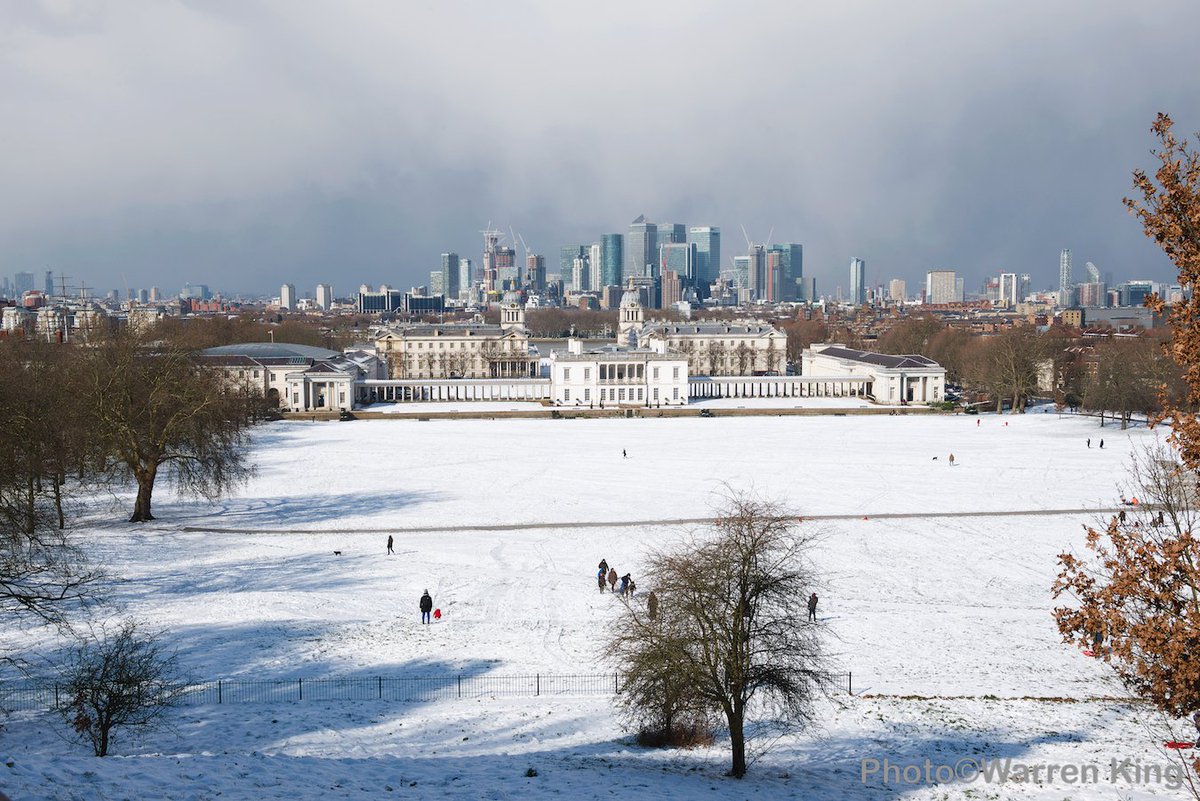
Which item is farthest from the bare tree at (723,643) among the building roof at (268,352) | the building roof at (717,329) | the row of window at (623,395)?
the building roof at (717,329)

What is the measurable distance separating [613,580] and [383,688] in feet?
25.4

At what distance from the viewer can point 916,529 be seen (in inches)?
1281

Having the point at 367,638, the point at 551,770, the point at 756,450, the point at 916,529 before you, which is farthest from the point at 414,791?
the point at 756,450

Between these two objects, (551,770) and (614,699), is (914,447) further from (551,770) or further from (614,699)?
(551,770)

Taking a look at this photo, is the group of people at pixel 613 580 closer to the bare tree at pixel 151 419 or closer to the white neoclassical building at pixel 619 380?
the bare tree at pixel 151 419

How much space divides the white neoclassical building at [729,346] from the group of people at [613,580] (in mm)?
78956

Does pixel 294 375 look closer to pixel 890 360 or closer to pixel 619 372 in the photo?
pixel 619 372

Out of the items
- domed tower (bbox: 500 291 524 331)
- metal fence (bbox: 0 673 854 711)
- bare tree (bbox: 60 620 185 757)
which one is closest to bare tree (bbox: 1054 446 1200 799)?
metal fence (bbox: 0 673 854 711)

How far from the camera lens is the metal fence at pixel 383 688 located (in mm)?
16953

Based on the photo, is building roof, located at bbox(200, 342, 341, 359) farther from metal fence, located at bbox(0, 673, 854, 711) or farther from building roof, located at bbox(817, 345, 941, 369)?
metal fence, located at bbox(0, 673, 854, 711)

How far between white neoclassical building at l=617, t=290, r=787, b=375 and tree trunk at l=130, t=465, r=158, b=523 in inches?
2877

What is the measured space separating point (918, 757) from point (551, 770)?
5.41m

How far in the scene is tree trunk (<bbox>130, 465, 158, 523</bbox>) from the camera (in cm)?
3331

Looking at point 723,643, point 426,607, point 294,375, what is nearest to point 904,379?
point 294,375
